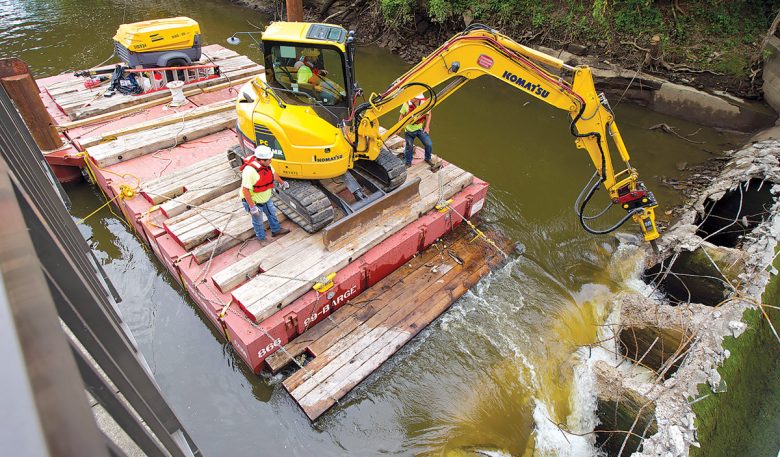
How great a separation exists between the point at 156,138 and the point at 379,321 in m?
5.23

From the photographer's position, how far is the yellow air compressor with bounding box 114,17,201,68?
870 cm

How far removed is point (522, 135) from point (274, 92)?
649 cm

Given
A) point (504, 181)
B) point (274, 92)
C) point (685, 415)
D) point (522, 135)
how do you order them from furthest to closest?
point (522, 135) → point (504, 181) → point (274, 92) → point (685, 415)

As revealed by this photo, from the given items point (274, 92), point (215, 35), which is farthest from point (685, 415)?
point (215, 35)

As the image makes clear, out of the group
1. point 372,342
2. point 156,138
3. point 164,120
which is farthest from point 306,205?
point 164,120

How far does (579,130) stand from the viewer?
19.6 ft

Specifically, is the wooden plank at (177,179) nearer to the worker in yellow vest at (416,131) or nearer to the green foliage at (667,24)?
the worker in yellow vest at (416,131)

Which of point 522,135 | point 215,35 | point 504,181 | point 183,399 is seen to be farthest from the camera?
point 215,35

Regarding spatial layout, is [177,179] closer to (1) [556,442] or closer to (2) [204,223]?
(2) [204,223]

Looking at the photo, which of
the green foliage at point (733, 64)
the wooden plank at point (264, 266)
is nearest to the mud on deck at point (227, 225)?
the wooden plank at point (264, 266)

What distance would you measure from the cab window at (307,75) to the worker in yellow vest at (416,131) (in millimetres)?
1240

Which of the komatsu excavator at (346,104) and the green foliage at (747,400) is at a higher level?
the komatsu excavator at (346,104)

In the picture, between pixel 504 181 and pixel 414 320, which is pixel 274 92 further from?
pixel 504 181

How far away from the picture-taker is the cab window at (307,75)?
6.05m
